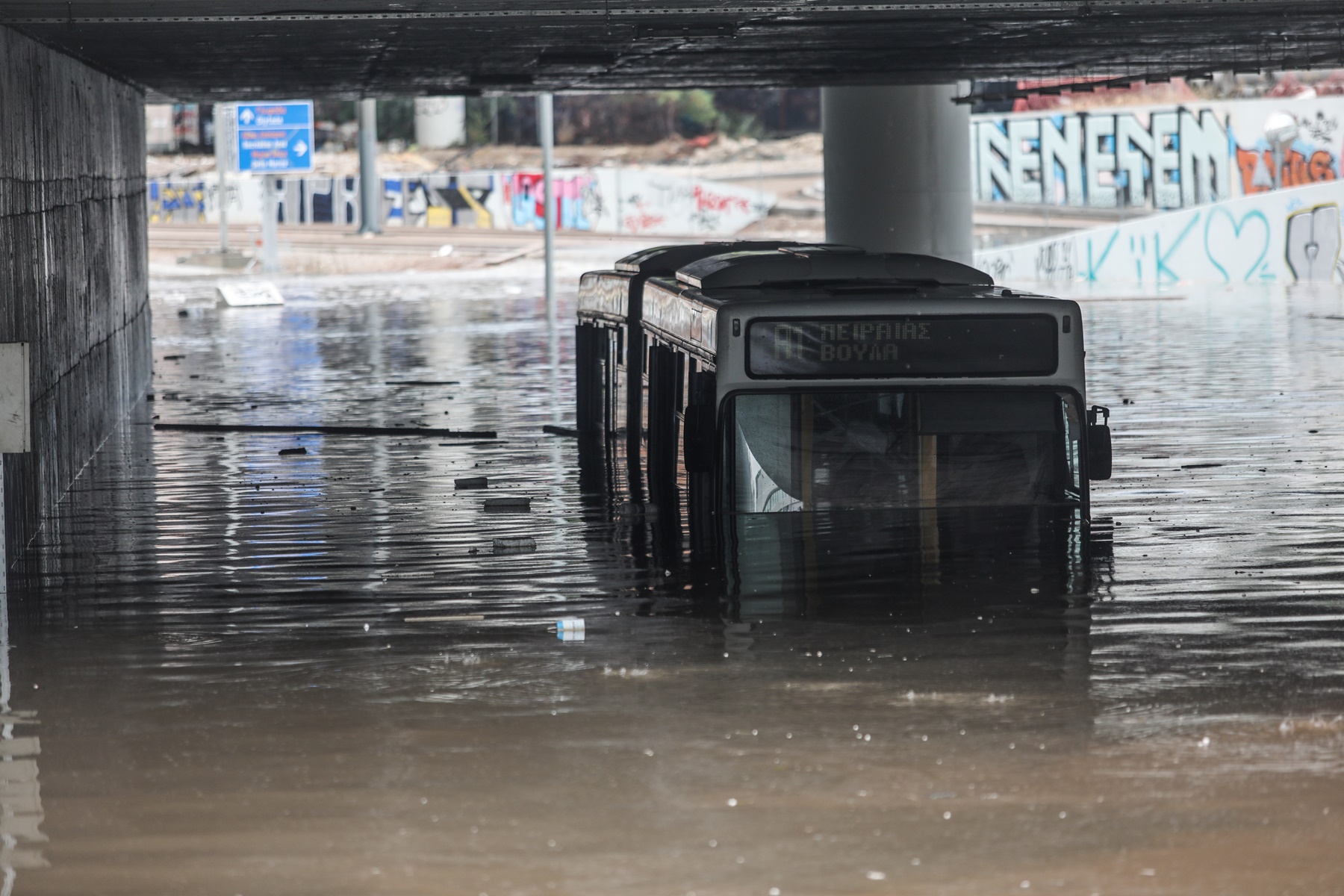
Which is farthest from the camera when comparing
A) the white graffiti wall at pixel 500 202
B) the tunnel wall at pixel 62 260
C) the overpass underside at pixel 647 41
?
the white graffiti wall at pixel 500 202

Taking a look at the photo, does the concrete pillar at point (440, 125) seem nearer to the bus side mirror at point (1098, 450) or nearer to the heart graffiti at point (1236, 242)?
the heart graffiti at point (1236, 242)

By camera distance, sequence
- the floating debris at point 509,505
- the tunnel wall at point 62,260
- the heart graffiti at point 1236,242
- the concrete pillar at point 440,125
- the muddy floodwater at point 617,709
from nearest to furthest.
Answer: the muddy floodwater at point 617,709, the tunnel wall at point 62,260, the floating debris at point 509,505, the heart graffiti at point 1236,242, the concrete pillar at point 440,125

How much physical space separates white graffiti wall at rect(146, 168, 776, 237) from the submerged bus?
5430 cm

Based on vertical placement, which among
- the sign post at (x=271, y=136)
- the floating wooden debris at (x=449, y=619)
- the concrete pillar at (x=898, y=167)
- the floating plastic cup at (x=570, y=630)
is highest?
the sign post at (x=271, y=136)

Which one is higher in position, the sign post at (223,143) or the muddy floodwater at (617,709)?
the sign post at (223,143)

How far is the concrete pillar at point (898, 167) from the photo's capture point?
91.8ft

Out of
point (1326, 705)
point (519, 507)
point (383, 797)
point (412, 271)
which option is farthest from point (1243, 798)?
point (412, 271)

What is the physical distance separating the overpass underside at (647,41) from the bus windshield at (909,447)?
4.12m

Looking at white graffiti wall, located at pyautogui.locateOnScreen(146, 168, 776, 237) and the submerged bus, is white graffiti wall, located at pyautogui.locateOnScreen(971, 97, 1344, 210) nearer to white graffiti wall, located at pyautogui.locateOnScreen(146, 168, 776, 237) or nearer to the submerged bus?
white graffiti wall, located at pyautogui.locateOnScreen(146, 168, 776, 237)

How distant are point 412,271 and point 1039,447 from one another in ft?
162

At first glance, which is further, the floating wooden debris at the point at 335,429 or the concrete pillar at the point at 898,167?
the concrete pillar at the point at 898,167

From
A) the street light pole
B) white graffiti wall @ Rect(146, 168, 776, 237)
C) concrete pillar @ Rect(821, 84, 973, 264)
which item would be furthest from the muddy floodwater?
white graffiti wall @ Rect(146, 168, 776, 237)


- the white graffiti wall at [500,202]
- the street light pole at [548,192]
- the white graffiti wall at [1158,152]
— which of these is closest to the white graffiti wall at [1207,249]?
the white graffiti wall at [1158,152]

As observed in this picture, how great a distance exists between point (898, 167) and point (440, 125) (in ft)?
210
